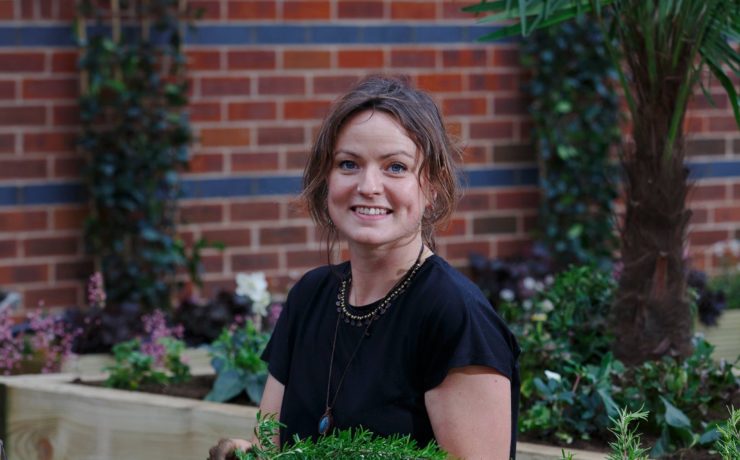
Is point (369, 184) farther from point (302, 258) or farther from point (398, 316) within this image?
point (302, 258)

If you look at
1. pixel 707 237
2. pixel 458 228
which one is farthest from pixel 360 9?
pixel 707 237

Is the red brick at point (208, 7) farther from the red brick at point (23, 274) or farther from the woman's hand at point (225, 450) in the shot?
the woman's hand at point (225, 450)

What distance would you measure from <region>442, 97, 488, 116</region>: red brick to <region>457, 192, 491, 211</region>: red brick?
1.24 ft

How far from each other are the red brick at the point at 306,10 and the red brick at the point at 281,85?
0.27 metres

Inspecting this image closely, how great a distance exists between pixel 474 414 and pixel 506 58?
151 inches

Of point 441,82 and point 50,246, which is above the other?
point 441,82

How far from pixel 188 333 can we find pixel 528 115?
2037 millimetres

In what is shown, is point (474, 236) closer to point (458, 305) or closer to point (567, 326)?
point (567, 326)

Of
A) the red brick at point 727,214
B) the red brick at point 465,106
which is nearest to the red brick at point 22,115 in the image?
the red brick at point 465,106

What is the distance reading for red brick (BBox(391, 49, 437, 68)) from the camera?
576 centimetres

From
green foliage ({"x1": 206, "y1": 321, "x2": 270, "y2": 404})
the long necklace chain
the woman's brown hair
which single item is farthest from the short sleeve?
green foliage ({"x1": 206, "y1": 321, "x2": 270, "y2": 404})

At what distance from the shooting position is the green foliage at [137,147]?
5230 millimetres

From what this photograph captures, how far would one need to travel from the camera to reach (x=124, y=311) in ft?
16.0

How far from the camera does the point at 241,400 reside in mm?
3791
